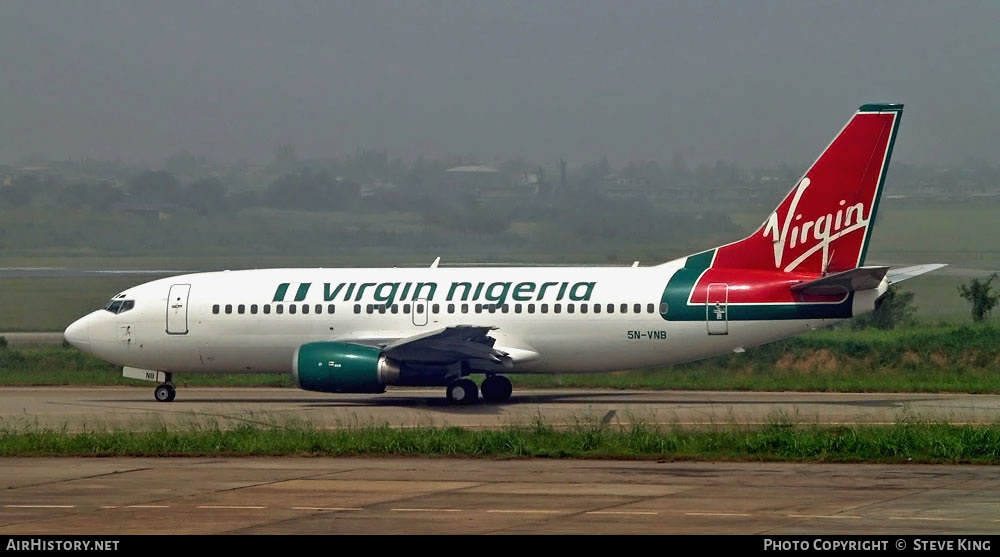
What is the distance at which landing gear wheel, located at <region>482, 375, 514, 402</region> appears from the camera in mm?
33688

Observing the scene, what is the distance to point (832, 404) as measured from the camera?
3105cm

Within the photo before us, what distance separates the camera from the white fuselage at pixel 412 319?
1270 inches

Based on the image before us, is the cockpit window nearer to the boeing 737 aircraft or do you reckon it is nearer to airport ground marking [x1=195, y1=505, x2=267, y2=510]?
the boeing 737 aircraft

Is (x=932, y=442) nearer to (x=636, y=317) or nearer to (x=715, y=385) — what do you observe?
(x=636, y=317)

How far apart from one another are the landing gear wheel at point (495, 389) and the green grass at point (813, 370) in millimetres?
5097

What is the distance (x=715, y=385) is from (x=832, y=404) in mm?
6048

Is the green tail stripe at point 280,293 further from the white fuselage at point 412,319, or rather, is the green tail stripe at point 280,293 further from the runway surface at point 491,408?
the runway surface at point 491,408

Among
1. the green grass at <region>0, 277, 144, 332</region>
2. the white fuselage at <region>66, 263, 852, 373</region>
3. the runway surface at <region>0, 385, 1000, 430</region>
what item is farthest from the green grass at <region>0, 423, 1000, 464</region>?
the green grass at <region>0, 277, 144, 332</region>

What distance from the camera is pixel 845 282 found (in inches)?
1201

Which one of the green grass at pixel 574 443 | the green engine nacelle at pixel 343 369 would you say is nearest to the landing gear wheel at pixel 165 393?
the green engine nacelle at pixel 343 369

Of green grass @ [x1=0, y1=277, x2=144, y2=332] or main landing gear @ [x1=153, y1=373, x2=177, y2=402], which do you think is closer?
main landing gear @ [x1=153, y1=373, x2=177, y2=402]

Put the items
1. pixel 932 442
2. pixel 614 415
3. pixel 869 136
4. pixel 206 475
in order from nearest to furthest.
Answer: pixel 206 475 → pixel 932 442 → pixel 614 415 → pixel 869 136

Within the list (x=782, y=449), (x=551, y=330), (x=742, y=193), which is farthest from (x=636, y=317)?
(x=742, y=193)

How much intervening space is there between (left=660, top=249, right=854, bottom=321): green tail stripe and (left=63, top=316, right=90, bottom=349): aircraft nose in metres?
14.8
